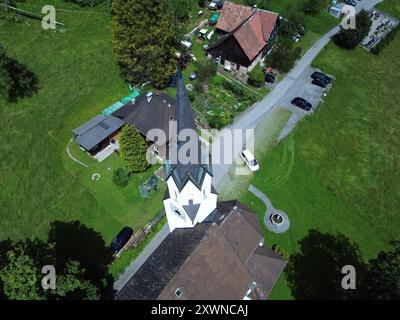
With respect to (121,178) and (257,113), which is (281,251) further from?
(257,113)

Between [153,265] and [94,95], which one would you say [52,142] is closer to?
[94,95]

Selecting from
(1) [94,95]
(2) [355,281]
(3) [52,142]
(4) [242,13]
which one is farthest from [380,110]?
(3) [52,142]

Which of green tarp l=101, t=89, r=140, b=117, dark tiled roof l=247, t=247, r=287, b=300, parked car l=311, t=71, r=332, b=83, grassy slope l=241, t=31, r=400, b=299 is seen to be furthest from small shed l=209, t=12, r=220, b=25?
dark tiled roof l=247, t=247, r=287, b=300

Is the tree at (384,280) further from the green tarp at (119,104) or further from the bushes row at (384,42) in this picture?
the bushes row at (384,42)

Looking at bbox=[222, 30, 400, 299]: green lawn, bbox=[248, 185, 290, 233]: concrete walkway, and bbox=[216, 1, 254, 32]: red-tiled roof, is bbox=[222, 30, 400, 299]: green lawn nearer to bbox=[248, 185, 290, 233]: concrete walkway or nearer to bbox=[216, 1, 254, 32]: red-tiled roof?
bbox=[248, 185, 290, 233]: concrete walkway

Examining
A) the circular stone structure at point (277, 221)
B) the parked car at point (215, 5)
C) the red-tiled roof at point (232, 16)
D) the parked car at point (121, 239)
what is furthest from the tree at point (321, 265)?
the parked car at point (215, 5)

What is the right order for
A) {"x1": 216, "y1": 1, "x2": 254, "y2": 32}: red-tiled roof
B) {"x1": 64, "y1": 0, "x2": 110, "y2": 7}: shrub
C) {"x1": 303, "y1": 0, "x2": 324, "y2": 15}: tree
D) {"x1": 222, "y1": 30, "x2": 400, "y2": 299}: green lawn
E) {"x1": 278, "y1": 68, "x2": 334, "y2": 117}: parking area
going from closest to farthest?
1. {"x1": 222, "y1": 30, "x2": 400, "y2": 299}: green lawn
2. {"x1": 278, "y1": 68, "x2": 334, "y2": 117}: parking area
3. {"x1": 216, "y1": 1, "x2": 254, "y2": 32}: red-tiled roof
4. {"x1": 64, "y1": 0, "x2": 110, "y2": 7}: shrub
5. {"x1": 303, "y1": 0, "x2": 324, "y2": 15}: tree

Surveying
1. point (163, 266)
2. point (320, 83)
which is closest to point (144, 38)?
point (320, 83)
